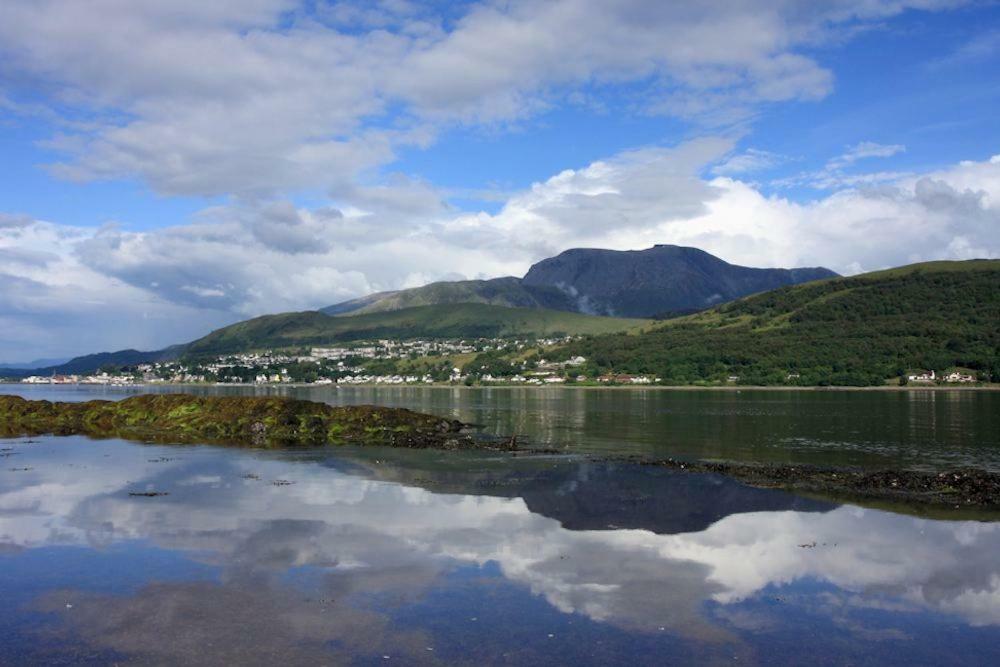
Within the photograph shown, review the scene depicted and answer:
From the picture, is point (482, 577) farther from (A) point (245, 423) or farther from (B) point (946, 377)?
(B) point (946, 377)

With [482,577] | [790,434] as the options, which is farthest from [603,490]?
[790,434]

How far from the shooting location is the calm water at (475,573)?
14102 millimetres

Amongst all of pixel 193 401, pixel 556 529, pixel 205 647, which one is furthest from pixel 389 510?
pixel 193 401

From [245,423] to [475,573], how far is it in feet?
164

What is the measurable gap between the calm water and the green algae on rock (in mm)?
20338

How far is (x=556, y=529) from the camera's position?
24.2 metres

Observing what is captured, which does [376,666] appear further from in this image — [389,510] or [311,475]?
[311,475]

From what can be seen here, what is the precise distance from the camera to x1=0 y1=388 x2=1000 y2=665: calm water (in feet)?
46.3

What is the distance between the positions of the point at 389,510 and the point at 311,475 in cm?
1090

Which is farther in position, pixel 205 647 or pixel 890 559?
pixel 890 559

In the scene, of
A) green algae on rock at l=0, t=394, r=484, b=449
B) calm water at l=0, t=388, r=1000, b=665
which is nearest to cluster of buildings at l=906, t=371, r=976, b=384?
green algae on rock at l=0, t=394, r=484, b=449

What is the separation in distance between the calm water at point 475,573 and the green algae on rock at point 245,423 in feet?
66.7

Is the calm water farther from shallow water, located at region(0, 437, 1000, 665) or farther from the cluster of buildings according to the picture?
the cluster of buildings

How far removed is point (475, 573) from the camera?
19.0 meters
